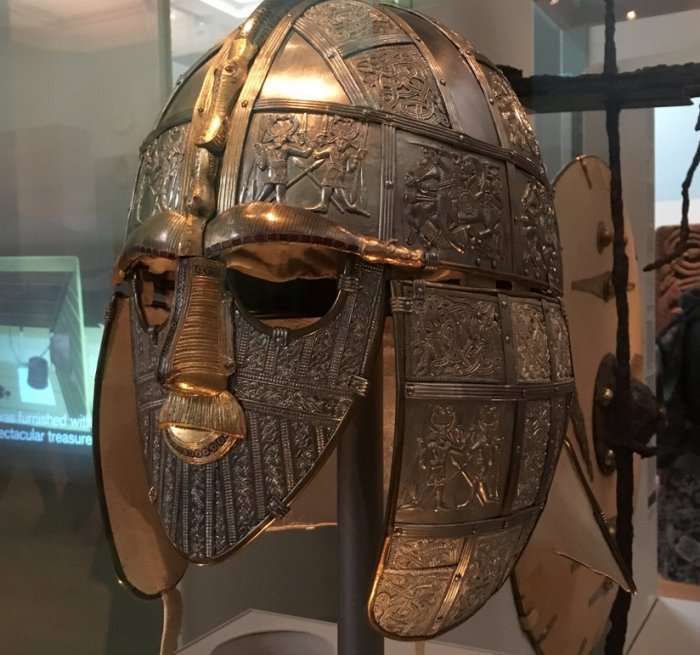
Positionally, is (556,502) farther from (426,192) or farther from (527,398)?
(426,192)

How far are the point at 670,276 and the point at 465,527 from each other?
871 mm

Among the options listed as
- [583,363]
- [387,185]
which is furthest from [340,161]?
[583,363]

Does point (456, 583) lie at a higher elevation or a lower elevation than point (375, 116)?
lower

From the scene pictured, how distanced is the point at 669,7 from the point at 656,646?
1.23 m

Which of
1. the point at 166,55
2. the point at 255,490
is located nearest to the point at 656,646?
the point at 255,490

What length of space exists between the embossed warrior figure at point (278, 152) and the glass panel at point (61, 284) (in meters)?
0.73

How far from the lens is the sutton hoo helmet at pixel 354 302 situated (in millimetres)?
966

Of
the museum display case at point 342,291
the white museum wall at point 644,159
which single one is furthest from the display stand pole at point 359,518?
the white museum wall at point 644,159

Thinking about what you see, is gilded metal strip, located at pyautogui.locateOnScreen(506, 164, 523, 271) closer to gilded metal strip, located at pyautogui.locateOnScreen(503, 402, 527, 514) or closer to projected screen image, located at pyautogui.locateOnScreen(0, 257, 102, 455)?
gilded metal strip, located at pyautogui.locateOnScreen(503, 402, 527, 514)

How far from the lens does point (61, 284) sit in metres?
1.62

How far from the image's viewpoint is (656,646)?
1.51 meters

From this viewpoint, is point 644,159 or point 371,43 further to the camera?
point 644,159

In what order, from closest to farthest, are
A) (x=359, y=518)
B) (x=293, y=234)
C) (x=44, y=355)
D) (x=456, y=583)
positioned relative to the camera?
(x=293, y=234), (x=456, y=583), (x=359, y=518), (x=44, y=355)

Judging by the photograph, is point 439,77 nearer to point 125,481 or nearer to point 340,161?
point 340,161
